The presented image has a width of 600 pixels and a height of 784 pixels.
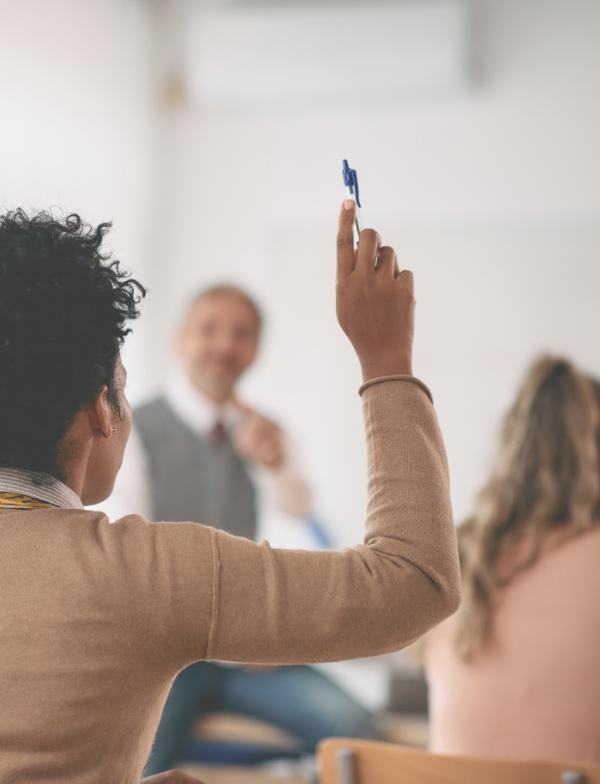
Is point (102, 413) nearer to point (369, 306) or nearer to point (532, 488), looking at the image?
point (369, 306)

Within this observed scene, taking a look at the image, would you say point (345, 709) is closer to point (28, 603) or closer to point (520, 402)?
point (520, 402)

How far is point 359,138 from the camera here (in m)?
2.97

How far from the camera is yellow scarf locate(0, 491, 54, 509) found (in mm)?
670

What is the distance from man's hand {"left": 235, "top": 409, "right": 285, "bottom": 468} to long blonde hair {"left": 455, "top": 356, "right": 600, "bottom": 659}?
2.74ft

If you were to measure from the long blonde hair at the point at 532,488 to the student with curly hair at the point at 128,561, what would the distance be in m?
0.74

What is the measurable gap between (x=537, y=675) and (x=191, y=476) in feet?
4.04

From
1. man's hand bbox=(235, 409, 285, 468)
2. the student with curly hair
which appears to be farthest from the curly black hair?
man's hand bbox=(235, 409, 285, 468)

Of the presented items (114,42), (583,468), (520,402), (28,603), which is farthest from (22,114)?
(28,603)

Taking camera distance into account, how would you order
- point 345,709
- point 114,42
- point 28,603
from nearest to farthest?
point 28,603, point 345,709, point 114,42

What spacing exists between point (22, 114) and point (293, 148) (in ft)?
3.55

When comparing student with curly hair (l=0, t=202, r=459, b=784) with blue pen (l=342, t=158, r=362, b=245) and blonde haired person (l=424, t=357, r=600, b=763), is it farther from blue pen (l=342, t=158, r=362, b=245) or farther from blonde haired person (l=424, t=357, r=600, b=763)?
blonde haired person (l=424, t=357, r=600, b=763)

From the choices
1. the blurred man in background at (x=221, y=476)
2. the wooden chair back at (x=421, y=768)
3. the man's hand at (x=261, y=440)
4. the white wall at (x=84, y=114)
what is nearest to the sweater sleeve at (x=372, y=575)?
the wooden chair back at (x=421, y=768)

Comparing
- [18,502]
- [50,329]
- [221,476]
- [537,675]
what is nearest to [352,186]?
[50,329]

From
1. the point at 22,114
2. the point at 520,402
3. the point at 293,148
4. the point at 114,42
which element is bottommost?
the point at 520,402
